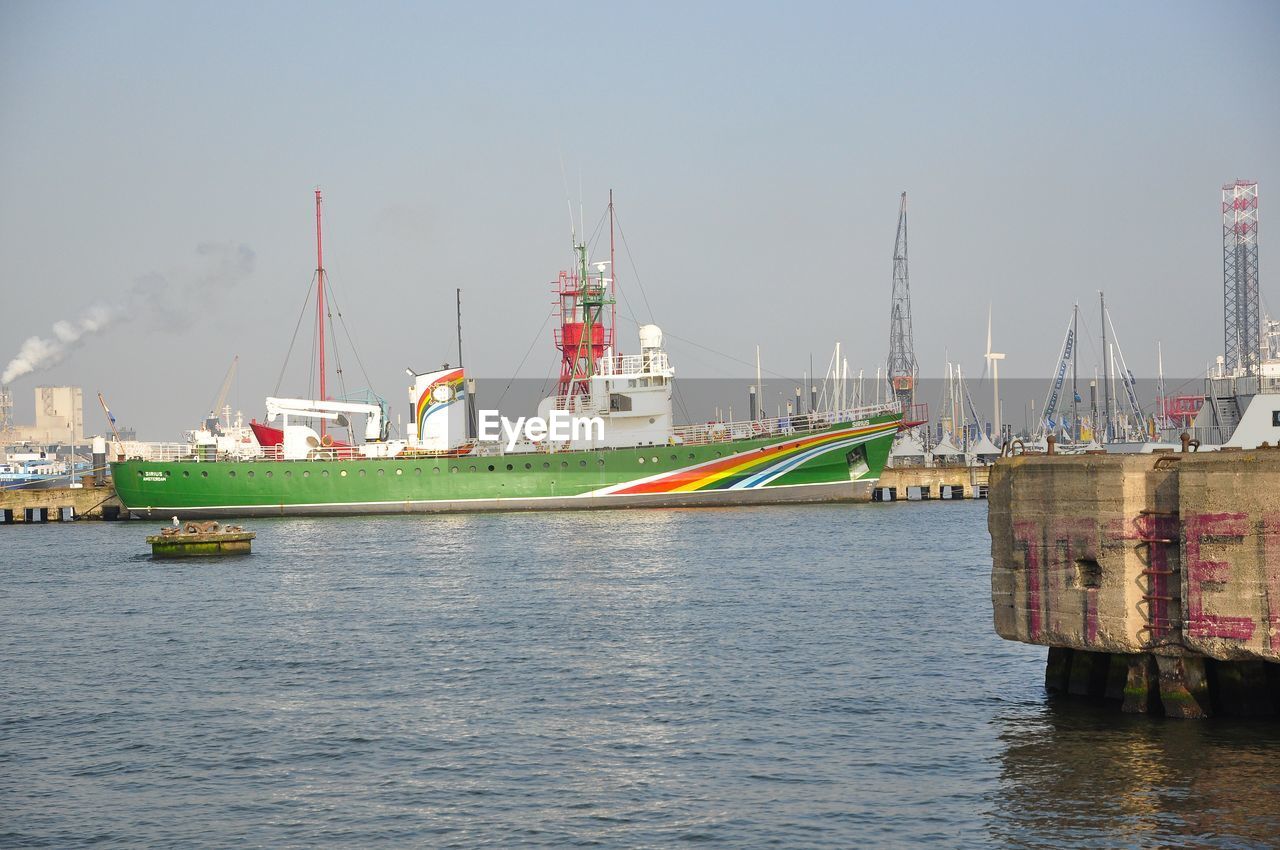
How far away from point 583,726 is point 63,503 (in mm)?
64372

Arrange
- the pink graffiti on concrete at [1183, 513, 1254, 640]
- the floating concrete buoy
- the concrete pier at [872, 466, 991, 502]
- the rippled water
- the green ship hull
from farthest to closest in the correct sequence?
A: the concrete pier at [872, 466, 991, 502], the green ship hull, the floating concrete buoy, the pink graffiti on concrete at [1183, 513, 1254, 640], the rippled water

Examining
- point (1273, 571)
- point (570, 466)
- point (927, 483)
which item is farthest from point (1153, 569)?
point (927, 483)

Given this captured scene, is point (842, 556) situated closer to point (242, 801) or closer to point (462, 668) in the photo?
point (462, 668)

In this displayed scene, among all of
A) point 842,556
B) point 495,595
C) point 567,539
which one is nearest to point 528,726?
point 495,595

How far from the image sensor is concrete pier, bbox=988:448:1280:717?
50.0 feet

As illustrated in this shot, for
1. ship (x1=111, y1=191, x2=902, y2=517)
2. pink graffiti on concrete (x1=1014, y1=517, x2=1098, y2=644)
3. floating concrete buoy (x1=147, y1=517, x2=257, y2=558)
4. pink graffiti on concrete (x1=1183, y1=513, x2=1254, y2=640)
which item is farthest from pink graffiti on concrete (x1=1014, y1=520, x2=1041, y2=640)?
ship (x1=111, y1=191, x2=902, y2=517)

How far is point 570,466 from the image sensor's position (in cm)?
6500

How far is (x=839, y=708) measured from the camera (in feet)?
64.6

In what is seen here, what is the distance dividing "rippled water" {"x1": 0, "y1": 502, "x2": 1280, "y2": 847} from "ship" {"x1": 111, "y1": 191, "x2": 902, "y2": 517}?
27652 millimetres

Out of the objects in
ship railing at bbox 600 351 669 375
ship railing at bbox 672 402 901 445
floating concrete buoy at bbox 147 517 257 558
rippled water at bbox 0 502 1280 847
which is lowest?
rippled water at bbox 0 502 1280 847

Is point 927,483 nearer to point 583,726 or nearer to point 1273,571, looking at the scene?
point 583,726

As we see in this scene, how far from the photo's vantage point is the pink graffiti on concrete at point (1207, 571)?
15.3 metres

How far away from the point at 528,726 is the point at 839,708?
4611 millimetres

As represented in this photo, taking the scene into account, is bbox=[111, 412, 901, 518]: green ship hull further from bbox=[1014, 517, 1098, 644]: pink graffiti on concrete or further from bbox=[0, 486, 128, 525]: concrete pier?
bbox=[1014, 517, 1098, 644]: pink graffiti on concrete
